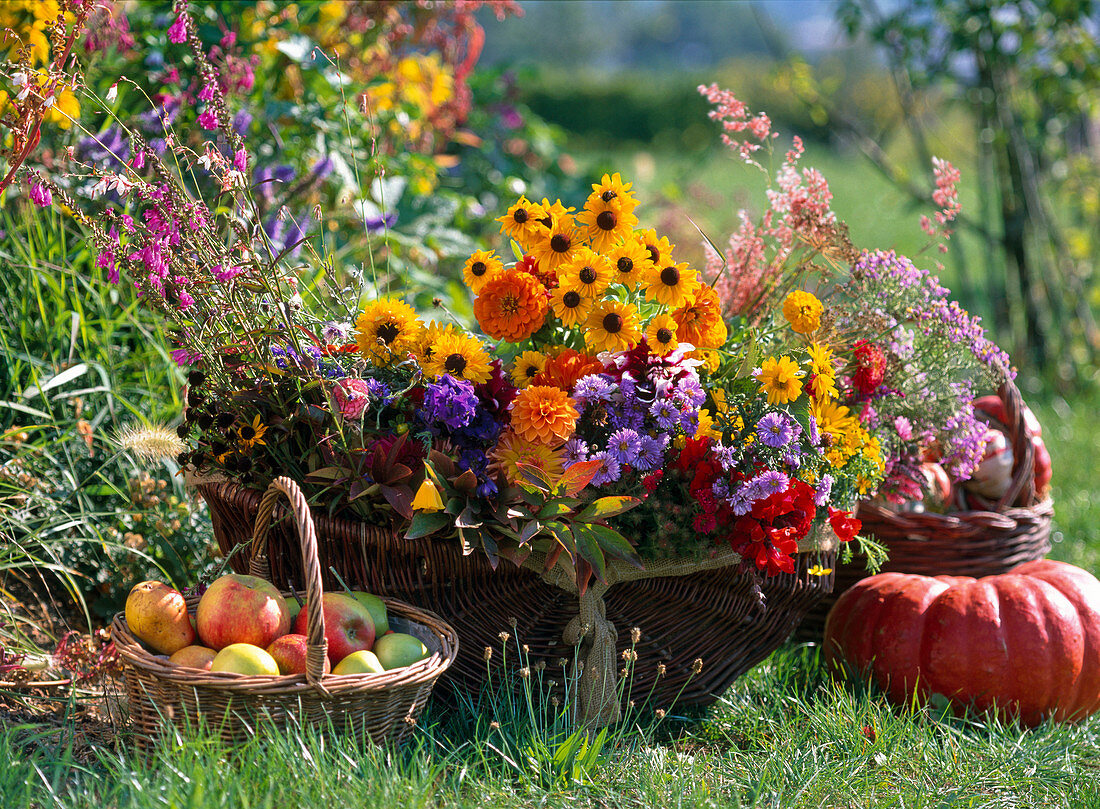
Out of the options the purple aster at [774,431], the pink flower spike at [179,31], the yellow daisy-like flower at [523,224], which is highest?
the pink flower spike at [179,31]

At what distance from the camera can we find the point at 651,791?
1.96 metres

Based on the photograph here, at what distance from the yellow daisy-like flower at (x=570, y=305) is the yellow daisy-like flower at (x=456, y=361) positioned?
0.20m

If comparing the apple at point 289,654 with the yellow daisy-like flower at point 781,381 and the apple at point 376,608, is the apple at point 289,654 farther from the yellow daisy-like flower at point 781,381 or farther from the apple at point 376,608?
the yellow daisy-like flower at point 781,381

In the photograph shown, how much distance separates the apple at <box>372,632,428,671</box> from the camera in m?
1.94

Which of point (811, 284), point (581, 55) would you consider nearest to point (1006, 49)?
point (811, 284)

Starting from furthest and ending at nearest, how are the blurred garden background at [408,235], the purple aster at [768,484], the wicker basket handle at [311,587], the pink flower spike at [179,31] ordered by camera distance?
the blurred garden background at [408,235], the pink flower spike at [179,31], the purple aster at [768,484], the wicker basket handle at [311,587]

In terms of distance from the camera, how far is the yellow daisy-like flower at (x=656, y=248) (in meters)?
2.19

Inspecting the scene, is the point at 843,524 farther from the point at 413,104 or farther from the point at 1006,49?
the point at 1006,49

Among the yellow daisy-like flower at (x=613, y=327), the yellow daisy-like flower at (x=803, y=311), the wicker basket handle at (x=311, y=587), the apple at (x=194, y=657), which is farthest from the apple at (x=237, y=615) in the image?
the yellow daisy-like flower at (x=803, y=311)

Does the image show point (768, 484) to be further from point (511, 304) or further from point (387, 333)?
point (387, 333)

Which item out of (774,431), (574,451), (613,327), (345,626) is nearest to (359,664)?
(345,626)

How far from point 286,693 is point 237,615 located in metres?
0.22

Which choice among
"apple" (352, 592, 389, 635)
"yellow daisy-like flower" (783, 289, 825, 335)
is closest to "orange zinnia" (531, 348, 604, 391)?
"yellow daisy-like flower" (783, 289, 825, 335)

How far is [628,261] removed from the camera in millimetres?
2143
